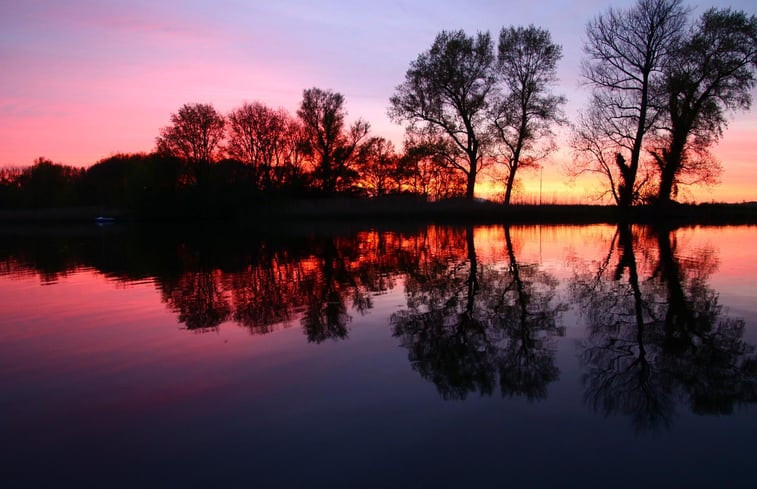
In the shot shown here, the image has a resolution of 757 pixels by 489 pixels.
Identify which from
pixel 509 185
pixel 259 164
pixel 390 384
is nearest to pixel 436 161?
pixel 509 185

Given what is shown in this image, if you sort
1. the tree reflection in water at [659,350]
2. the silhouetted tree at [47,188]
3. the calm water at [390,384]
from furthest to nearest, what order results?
the silhouetted tree at [47,188] < the tree reflection in water at [659,350] < the calm water at [390,384]

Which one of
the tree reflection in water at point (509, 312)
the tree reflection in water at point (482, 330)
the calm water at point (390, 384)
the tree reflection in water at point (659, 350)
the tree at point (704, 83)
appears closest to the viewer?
the calm water at point (390, 384)

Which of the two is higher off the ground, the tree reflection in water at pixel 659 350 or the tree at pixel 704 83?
the tree at pixel 704 83

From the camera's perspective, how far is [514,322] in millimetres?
8227

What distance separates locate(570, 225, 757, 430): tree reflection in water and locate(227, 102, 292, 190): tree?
52234mm

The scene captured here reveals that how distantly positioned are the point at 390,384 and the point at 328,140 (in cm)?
5549

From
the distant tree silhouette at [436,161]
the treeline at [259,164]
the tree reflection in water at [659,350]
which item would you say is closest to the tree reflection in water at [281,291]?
the tree reflection in water at [659,350]

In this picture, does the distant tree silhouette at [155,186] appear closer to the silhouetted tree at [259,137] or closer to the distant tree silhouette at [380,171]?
the silhouetted tree at [259,137]

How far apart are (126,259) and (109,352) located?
563 inches

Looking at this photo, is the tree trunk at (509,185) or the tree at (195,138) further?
the tree at (195,138)

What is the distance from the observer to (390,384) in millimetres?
5859

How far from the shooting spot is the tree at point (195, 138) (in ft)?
183

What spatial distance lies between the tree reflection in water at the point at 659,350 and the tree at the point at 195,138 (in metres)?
52.8

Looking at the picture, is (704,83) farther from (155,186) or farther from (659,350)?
(155,186)
